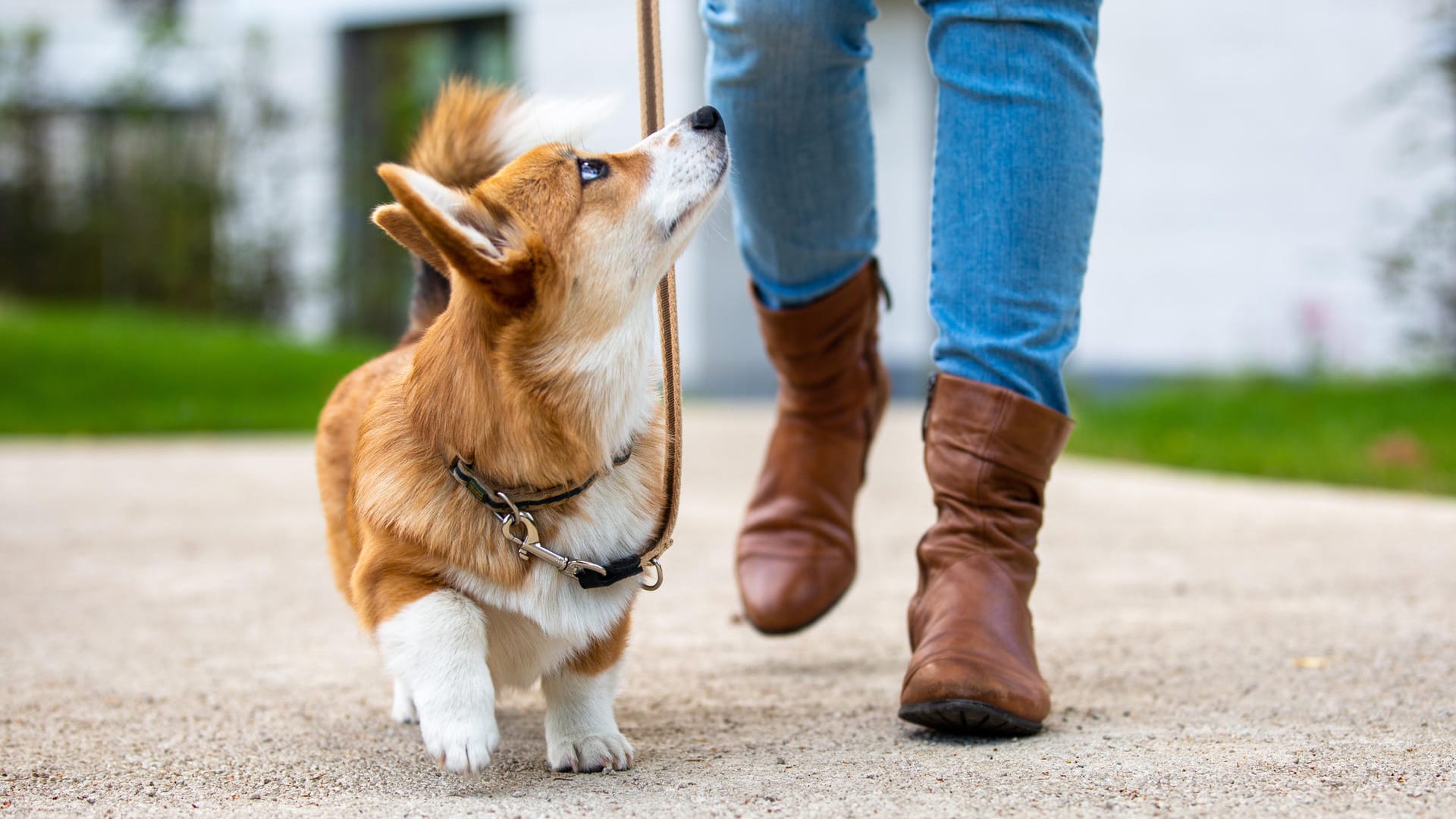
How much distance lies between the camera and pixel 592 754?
5.88 ft

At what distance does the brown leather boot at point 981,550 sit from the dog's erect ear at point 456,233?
630mm

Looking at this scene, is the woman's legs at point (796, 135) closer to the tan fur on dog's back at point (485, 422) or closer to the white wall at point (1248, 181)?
the tan fur on dog's back at point (485, 422)

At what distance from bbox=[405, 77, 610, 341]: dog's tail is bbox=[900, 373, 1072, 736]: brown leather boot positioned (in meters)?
0.81

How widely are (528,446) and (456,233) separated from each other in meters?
0.29

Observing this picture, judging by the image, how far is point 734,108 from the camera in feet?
7.32

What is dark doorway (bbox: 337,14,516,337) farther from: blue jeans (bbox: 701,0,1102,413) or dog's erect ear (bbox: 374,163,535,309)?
dog's erect ear (bbox: 374,163,535,309)

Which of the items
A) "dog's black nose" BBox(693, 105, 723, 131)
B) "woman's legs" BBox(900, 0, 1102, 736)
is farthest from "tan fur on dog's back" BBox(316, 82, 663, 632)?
"woman's legs" BBox(900, 0, 1102, 736)

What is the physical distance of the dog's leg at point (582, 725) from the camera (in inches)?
70.6

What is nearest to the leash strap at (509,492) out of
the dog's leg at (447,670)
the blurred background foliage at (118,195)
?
the dog's leg at (447,670)

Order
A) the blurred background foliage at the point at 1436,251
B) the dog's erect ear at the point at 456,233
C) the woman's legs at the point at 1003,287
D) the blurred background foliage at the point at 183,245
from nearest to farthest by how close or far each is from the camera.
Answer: the dog's erect ear at the point at 456,233 < the woman's legs at the point at 1003,287 < the blurred background foliage at the point at 1436,251 < the blurred background foliage at the point at 183,245

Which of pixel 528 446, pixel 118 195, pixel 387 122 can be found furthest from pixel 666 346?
pixel 387 122

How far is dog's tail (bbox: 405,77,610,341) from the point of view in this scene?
91.3 inches

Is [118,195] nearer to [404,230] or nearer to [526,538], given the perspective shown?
[404,230]

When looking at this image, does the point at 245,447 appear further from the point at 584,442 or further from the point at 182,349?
the point at 584,442
